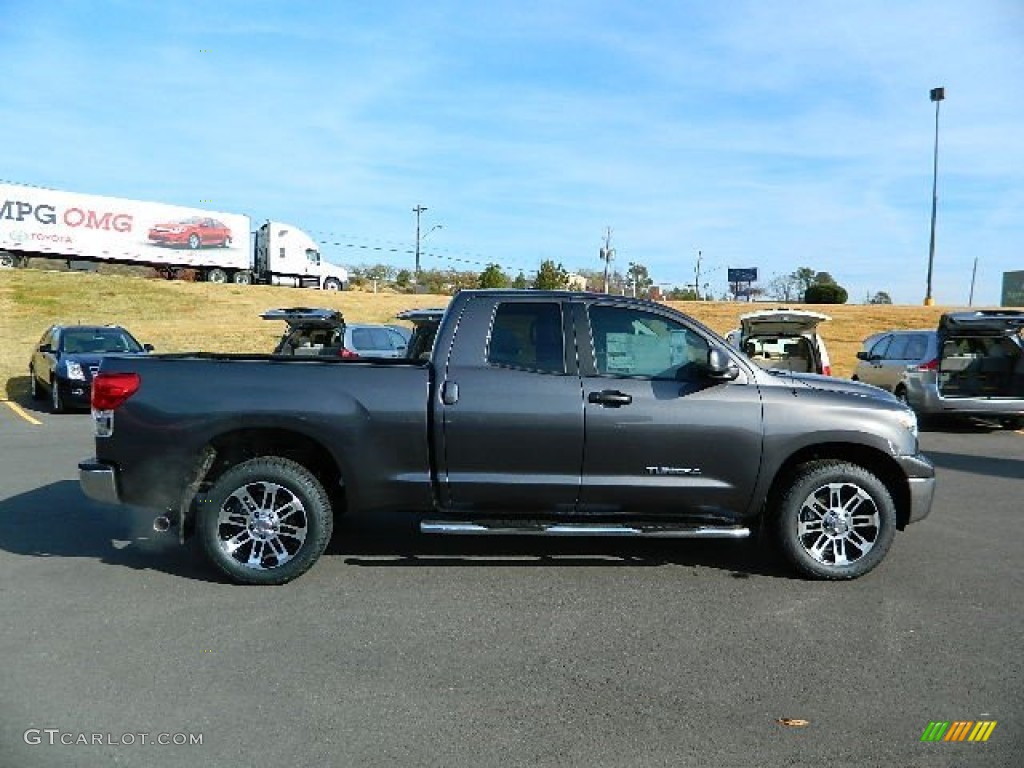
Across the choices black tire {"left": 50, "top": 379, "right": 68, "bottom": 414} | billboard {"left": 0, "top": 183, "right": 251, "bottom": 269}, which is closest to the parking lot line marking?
black tire {"left": 50, "top": 379, "right": 68, "bottom": 414}

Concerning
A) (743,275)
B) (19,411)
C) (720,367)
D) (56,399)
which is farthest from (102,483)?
(743,275)

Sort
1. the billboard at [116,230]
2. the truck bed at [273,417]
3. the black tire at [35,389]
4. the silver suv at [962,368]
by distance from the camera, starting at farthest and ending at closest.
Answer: the billboard at [116,230] → the black tire at [35,389] → the silver suv at [962,368] → the truck bed at [273,417]

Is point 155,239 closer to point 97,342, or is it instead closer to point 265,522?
point 97,342

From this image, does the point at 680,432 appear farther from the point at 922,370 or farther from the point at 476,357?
the point at 922,370

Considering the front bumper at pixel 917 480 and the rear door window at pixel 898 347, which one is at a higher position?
the rear door window at pixel 898 347

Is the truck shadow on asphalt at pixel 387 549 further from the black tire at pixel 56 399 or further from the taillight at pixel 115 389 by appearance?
the black tire at pixel 56 399

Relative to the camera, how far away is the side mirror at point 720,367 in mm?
5094

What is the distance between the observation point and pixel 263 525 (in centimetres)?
514

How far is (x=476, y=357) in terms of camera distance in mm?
5246

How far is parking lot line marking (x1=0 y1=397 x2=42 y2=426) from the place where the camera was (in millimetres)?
13188

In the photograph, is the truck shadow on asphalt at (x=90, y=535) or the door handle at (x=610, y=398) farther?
the truck shadow on asphalt at (x=90, y=535)

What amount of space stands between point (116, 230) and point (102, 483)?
41.4 metres

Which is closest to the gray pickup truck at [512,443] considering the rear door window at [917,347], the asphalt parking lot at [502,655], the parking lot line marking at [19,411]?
the asphalt parking lot at [502,655]

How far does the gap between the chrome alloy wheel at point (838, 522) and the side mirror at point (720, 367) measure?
97cm
